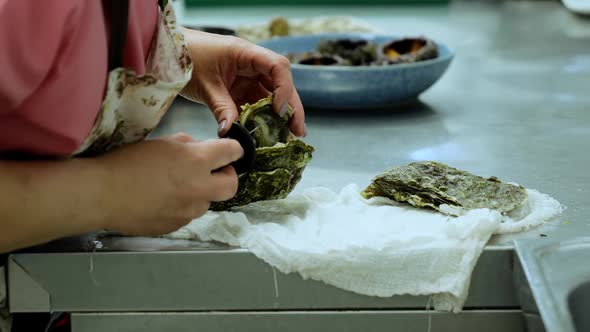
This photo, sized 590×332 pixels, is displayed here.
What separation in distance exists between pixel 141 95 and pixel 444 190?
16.5 inches

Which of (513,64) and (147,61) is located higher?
(147,61)

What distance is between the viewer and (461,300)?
92cm

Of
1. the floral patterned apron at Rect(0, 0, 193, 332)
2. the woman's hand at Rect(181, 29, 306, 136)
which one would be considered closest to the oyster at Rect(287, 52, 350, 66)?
the woman's hand at Rect(181, 29, 306, 136)

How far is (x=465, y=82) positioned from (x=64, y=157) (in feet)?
4.28

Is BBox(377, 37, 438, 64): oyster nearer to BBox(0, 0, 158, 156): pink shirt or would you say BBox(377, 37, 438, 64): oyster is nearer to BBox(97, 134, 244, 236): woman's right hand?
BBox(97, 134, 244, 236): woman's right hand

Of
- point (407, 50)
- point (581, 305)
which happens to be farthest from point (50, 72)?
point (407, 50)

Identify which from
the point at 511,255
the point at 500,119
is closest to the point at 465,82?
the point at 500,119

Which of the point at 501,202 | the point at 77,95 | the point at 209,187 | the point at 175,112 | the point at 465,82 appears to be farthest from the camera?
the point at 465,82

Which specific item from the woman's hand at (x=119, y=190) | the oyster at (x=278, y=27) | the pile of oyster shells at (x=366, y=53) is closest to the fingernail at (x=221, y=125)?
the woman's hand at (x=119, y=190)

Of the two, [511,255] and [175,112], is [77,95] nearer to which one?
[511,255]

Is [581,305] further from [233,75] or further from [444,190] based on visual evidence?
[233,75]

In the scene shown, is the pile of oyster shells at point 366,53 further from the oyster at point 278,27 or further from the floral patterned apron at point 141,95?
the floral patterned apron at point 141,95

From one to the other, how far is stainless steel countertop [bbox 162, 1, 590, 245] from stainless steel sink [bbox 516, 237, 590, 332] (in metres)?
0.04

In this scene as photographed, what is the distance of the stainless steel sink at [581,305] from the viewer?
0.83m
